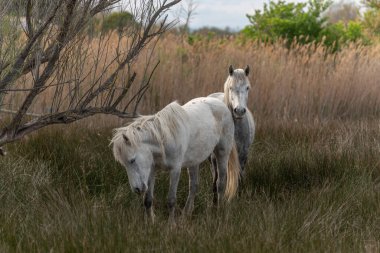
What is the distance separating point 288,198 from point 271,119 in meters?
3.44

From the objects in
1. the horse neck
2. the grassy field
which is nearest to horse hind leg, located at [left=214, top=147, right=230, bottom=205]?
the grassy field

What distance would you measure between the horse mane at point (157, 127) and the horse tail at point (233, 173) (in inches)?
43.9

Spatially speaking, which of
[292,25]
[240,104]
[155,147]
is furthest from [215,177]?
[292,25]

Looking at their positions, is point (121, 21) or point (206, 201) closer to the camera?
point (121, 21)

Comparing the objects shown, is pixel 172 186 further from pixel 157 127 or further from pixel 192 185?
pixel 192 185

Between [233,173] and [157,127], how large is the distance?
1.41m

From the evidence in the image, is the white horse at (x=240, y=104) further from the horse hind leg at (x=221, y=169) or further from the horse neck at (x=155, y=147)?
the horse neck at (x=155, y=147)

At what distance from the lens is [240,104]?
18.6ft

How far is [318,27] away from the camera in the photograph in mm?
15992

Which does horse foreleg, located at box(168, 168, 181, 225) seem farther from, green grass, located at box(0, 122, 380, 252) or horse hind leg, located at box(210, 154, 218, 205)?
horse hind leg, located at box(210, 154, 218, 205)

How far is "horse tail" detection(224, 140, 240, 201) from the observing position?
5.91 meters

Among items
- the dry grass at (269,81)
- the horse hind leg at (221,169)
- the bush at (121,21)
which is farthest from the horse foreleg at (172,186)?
the dry grass at (269,81)

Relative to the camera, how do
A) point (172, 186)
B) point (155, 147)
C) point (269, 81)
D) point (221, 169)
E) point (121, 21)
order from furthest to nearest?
point (269, 81) → point (221, 169) → point (121, 21) → point (172, 186) → point (155, 147)

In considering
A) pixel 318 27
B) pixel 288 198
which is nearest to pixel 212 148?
pixel 288 198
